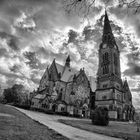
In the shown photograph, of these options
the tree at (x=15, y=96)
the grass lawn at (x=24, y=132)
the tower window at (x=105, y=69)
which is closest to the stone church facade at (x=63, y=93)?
the tower window at (x=105, y=69)

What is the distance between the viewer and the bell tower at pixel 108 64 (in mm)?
50125

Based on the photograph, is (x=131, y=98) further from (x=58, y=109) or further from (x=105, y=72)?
(x=58, y=109)

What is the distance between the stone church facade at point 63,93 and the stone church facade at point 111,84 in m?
5.83

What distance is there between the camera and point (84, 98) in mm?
51938

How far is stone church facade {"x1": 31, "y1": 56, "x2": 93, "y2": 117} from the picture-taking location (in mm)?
43844

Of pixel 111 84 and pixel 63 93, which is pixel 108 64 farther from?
pixel 63 93

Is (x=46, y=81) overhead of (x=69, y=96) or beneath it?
overhead

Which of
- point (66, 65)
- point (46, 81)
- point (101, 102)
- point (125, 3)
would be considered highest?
point (66, 65)

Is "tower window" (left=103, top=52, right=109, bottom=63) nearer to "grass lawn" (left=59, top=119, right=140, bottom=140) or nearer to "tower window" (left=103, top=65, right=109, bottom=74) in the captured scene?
"tower window" (left=103, top=65, right=109, bottom=74)

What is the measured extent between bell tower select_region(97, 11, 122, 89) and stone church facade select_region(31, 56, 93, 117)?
7674 millimetres

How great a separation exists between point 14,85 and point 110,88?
187ft

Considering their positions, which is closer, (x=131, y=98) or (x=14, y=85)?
(x=131, y=98)

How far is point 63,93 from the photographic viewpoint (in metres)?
49.2

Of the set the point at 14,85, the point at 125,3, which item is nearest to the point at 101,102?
the point at 125,3
